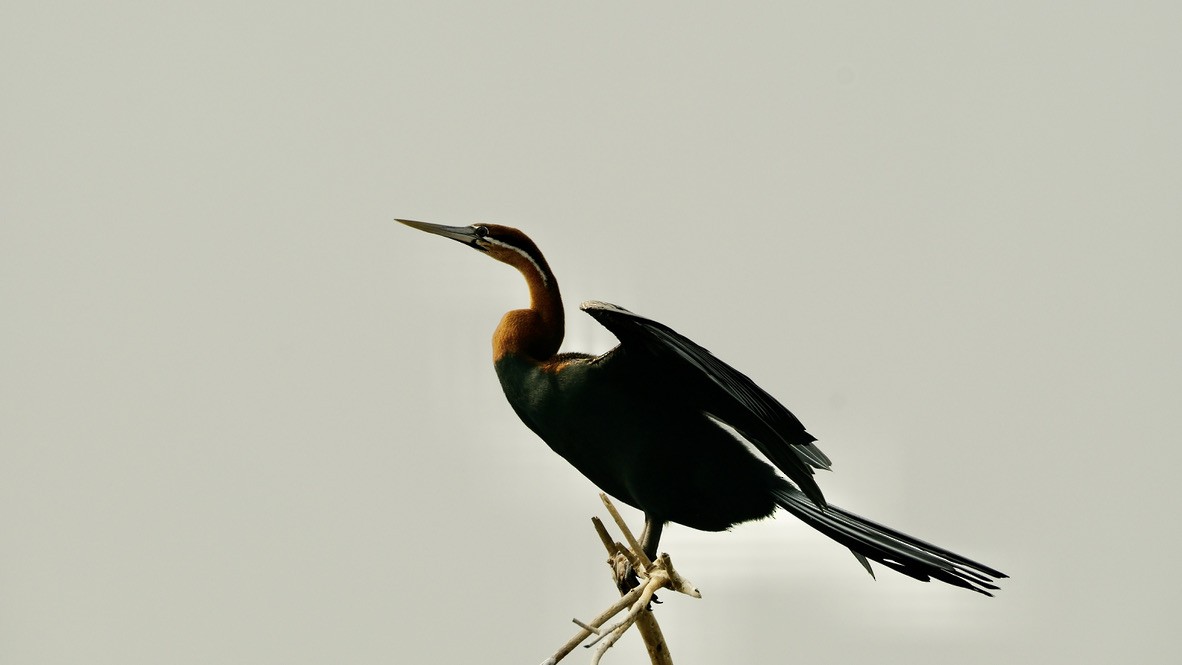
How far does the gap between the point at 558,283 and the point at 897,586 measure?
1.10 meters

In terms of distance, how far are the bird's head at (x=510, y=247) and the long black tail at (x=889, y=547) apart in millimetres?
727

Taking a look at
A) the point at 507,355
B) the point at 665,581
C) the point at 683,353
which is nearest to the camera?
the point at 683,353

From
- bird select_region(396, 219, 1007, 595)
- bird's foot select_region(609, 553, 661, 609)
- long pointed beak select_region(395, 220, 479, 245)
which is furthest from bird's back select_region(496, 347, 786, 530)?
long pointed beak select_region(395, 220, 479, 245)

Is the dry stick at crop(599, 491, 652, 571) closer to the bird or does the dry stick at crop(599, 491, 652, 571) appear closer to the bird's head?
the bird

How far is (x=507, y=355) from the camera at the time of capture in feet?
7.88

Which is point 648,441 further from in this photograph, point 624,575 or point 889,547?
point 889,547

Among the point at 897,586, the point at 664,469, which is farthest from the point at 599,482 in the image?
the point at 897,586

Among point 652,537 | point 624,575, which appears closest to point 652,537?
point 652,537

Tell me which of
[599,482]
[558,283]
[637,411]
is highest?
[558,283]

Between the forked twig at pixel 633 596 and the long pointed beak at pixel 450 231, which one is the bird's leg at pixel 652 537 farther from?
the long pointed beak at pixel 450 231

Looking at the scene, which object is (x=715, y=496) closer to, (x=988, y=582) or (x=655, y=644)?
(x=655, y=644)

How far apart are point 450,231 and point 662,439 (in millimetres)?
697

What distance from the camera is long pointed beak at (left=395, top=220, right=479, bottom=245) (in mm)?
2482

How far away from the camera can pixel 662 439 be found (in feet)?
7.50
